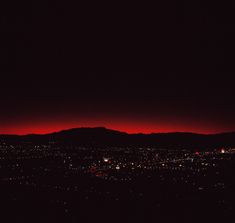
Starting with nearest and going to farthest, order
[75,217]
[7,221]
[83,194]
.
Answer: [7,221] < [75,217] < [83,194]

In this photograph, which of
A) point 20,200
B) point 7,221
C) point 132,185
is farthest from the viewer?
point 132,185

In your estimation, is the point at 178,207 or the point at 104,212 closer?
the point at 104,212

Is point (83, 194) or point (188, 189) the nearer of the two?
point (83, 194)

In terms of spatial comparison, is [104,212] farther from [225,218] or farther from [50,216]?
[225,218]

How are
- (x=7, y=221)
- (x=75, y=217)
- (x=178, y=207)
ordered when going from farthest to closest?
1. (x=178, y=207)
2. (x=75, y=217)
3. (x=7, y=221)

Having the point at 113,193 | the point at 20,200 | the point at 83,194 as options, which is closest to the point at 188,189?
the point at 113,193

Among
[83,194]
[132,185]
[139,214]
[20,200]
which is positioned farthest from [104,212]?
[132,185]

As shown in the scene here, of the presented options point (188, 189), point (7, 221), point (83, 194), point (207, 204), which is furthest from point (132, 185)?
point (7, 221)

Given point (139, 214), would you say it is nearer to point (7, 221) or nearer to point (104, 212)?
point (104, 212)

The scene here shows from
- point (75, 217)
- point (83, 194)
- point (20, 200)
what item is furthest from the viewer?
point (83, 194)
